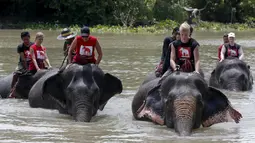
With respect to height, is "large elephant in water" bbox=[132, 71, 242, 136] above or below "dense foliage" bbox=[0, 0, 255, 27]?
above

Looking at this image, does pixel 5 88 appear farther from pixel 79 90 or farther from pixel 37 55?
pixel 79 90

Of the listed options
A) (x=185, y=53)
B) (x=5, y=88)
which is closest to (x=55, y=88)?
(x=185, y=53)

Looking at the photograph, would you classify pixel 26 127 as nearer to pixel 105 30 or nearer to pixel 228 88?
pixel 228 88

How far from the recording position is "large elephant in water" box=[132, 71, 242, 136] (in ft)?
28.7

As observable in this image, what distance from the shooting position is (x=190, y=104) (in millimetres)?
8805

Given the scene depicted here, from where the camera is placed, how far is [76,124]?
10.0 meters

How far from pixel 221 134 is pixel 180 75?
105cm

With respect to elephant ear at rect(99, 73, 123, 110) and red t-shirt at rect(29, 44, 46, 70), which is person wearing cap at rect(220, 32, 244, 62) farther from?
elephant ear at rect(99, 73, 123, 110)

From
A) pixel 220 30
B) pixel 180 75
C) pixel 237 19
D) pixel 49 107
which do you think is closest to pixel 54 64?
pixel 49 107

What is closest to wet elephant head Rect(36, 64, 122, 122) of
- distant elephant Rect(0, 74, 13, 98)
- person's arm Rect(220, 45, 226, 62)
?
distant elephant Rect(0, 74, 13, 98)

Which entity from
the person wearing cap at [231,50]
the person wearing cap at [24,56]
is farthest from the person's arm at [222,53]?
the person wearing cap at [24,56]

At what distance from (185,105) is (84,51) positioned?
293cm

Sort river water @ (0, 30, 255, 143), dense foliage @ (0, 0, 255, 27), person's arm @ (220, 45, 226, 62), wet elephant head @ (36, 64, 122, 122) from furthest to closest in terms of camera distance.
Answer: dense foliage @ (0, 0, 255, 27)
person's arm @ (220, 45, 226, 62)
wet elephant head @ (36, 64, 122, 122)
river water @ (0, 30, 255, 143)

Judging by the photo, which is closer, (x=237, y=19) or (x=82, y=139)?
(x=82, y=139)
